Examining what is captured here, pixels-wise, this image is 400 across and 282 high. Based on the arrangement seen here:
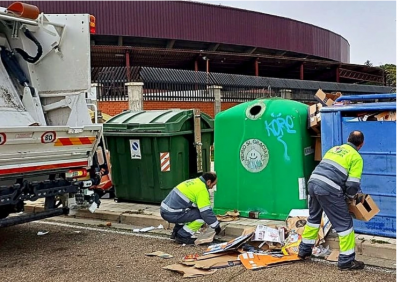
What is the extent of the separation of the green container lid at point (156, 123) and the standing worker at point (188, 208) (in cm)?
157

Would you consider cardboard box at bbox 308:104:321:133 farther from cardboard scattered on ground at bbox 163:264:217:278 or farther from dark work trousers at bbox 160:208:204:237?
cardboard scattered on ground at bbox 163:264:217:278

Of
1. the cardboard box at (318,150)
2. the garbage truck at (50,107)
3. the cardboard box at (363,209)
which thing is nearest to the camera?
the cardboard box at (363,209)

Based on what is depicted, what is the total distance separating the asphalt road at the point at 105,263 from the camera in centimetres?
434

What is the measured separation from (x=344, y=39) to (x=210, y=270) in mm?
40718

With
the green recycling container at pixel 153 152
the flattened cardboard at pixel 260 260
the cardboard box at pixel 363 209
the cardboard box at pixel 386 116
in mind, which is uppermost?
the cardboard box at pixel 386 116

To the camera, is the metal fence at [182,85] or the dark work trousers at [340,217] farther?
the metal fence at [182,85]

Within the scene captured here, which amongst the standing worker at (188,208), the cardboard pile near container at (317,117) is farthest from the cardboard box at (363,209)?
the standing worker at (188,208)

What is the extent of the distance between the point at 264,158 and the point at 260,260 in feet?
5.51

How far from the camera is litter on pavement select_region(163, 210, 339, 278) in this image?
15.1ft

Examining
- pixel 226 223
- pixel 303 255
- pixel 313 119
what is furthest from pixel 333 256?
pixel 313 119

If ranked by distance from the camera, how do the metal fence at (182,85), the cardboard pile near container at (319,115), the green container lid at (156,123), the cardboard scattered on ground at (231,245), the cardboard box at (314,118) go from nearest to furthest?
the cardboard scattered on ground at (231,245) → the cardboard pile near container at (319,115) → the cardboard box at (314,118) → the green container lid at (156,123) → the metal fence at (182,85)

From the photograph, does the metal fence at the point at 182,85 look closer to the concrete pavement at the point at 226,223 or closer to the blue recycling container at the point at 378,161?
the concrete pavement at the point at 226,223

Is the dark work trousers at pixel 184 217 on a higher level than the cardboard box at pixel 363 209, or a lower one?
lower

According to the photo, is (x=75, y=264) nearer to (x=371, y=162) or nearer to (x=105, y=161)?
(x=105, y=161)
